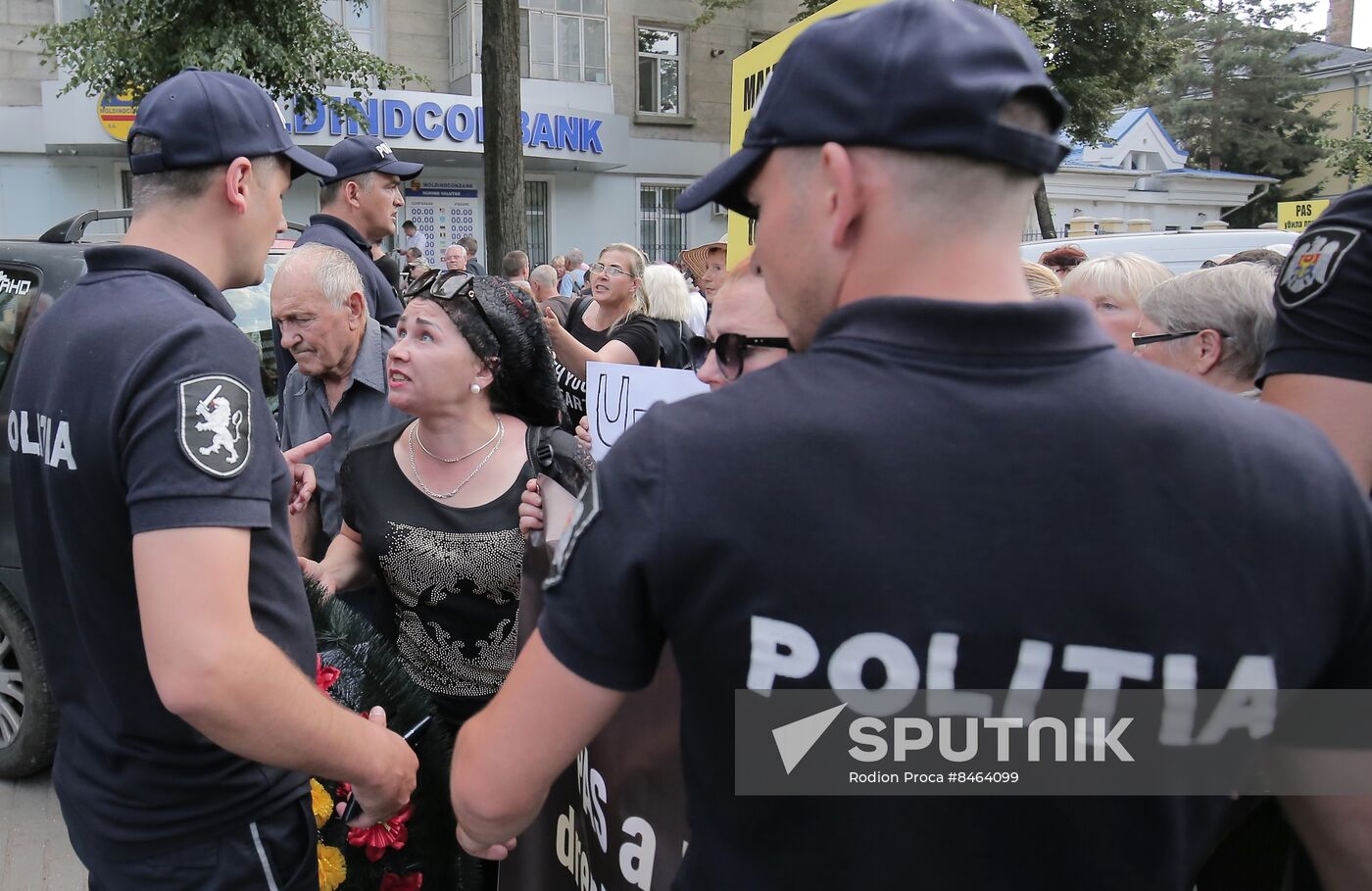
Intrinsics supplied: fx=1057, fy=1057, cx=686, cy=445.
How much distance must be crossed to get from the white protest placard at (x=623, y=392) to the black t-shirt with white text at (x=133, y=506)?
126cm

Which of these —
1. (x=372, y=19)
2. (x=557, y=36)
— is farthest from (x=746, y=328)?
(x=557, y=36)

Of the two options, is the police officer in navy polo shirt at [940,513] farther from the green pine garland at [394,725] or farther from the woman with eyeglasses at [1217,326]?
the woman with eyeglasses at [1217,326]

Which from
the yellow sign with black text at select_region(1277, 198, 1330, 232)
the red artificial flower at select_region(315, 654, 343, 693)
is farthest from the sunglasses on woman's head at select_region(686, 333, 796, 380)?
the yellow sign with black text at select_region(1277, 198, 1330, 232)

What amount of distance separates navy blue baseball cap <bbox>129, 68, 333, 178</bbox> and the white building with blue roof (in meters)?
30.5

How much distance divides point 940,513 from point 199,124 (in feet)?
5.00

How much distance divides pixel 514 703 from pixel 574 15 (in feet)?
72.2

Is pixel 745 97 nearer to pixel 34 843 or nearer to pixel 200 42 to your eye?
pixel 34 843

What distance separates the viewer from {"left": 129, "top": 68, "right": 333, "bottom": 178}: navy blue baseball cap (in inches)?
72.3

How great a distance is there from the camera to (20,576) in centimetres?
390

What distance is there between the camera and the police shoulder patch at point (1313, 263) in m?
1.85

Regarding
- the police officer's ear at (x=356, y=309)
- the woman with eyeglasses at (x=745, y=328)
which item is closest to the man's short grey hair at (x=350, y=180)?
the police officer's ear at (x=356, y=309)

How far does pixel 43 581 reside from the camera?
1.79 m

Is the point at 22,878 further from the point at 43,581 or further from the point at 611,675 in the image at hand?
the point at 611,675

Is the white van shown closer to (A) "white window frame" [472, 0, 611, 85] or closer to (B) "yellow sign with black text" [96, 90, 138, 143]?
(A) "white window frame" [472, 0, 611, 85]
